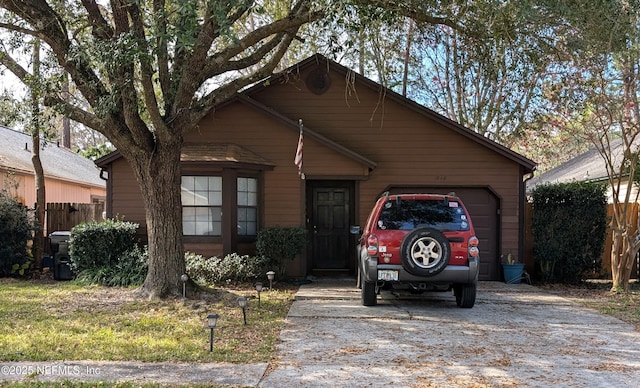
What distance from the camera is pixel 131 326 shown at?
24.1 ft

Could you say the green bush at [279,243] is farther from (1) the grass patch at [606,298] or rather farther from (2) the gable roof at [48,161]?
(2) the gable roof at [48,161]

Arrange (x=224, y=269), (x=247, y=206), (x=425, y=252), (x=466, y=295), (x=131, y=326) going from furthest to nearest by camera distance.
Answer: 1. (x=247, y=206)
2. (x=224, y=269)
3. (x=466, y=295)
4. (x=425, y=252)
5. (x=131, y=326)

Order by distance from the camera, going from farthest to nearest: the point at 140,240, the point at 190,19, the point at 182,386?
the point at 140,240, the point at 190,19, the point at 182,386

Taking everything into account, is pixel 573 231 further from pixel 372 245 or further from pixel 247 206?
pixel 247 206

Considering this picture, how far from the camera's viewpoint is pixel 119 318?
311 inches

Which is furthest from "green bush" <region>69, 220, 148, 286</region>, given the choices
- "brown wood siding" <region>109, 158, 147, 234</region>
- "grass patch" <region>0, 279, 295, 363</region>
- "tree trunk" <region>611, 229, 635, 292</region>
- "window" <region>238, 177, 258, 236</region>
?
"tree trunk" <region>611, 229, 635, 292</region>

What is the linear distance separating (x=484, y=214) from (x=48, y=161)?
17044 mm

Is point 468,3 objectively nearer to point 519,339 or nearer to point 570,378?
point 519,339

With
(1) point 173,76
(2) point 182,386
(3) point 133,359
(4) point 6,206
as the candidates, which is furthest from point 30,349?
(4) point 6,206

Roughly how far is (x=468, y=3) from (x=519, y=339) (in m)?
5.41

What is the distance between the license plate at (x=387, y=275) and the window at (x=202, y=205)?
4.79 meters

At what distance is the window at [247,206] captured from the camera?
12.3m

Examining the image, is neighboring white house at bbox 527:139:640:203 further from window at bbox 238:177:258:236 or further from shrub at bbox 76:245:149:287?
shrub at bbox 76:245:149:287

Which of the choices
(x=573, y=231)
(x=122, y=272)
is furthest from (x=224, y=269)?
(x=573, y=231)
